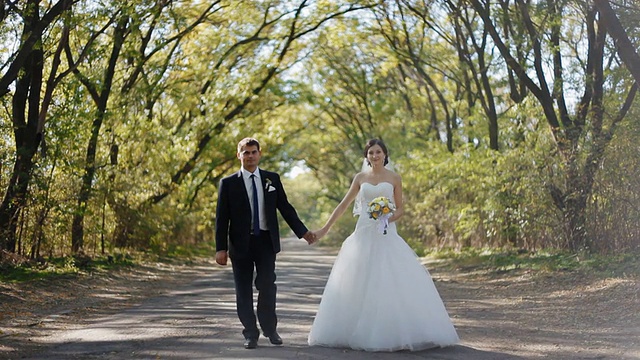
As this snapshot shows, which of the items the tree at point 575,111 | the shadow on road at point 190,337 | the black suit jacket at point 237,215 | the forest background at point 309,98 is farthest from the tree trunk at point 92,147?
the black suit jacket at point 237,215

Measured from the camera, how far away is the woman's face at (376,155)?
948 cm

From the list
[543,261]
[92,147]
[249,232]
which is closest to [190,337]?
[249,232]

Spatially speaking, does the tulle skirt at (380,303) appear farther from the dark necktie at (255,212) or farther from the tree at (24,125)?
the tree at (24,125)

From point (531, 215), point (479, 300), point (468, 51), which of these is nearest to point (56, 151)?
point (479, 300)

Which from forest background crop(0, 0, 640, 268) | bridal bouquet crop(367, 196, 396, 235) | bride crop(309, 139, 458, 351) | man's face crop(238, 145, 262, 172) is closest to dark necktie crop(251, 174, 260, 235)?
man's face crop(238, 145, 262, 172)

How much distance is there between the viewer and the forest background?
1739 cm

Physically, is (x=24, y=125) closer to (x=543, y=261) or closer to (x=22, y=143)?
(x=22, y=143)

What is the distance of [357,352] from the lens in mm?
8422

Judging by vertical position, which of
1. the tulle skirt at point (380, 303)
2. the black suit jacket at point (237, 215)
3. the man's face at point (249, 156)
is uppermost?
the man's face at point (249, 156)

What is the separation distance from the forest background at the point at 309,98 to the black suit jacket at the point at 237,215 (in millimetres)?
7279

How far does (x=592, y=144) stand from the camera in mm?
17250

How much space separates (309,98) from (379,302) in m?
29.3

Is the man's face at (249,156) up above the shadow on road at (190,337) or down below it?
above

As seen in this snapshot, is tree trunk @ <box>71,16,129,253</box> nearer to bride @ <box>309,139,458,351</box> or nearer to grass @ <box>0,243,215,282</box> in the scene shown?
grass @ <box>0,243,215,282</box>
